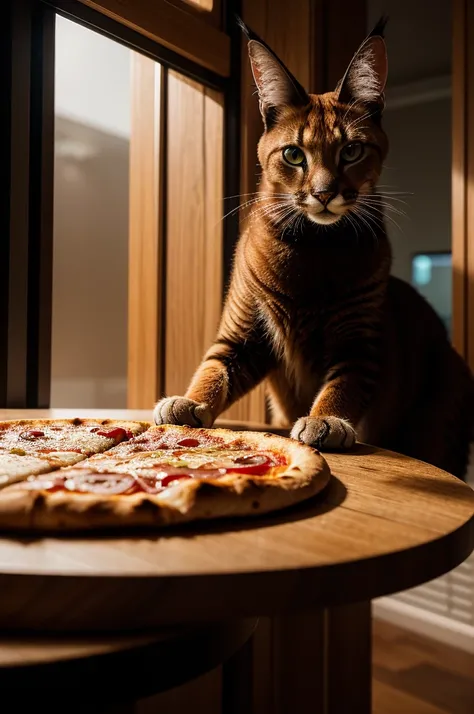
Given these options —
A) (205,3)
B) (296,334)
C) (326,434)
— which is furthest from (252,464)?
(205,3)

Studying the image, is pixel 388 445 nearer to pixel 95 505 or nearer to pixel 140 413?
pixel 140 413

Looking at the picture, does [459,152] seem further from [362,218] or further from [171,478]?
[171,478]

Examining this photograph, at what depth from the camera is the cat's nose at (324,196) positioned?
1.32 m

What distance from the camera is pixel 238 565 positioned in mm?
536

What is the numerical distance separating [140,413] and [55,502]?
3.39ft

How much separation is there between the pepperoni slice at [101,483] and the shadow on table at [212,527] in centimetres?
7

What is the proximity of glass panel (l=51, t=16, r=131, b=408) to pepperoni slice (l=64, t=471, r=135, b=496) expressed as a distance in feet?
6.11

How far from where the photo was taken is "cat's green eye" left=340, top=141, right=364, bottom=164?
1.40 meters

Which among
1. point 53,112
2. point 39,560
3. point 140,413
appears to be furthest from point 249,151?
point 39,560

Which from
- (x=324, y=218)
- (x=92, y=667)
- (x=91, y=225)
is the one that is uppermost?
(x=91, y=225)

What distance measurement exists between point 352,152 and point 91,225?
1592mm

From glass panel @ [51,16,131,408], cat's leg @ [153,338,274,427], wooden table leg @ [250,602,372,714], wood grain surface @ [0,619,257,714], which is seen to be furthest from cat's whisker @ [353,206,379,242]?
glass panel @ [51,16,131,408]

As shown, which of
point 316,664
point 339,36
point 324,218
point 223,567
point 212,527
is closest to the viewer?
point 223,567

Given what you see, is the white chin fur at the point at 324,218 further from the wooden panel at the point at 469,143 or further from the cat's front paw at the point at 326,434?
the wooden panel at the point at 469,143
